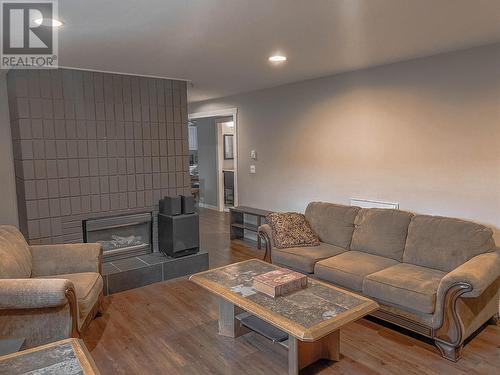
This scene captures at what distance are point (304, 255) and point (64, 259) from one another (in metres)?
2.18

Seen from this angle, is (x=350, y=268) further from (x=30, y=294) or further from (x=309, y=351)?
(x=30, y=294)

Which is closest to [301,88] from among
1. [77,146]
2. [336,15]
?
[336,15]

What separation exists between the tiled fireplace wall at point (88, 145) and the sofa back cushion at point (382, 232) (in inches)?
92.5

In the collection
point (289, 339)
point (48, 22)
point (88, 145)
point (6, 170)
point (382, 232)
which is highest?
point (48, 22)

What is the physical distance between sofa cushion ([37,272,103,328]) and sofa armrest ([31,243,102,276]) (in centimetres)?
7

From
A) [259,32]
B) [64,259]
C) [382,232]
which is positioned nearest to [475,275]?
[382,232]

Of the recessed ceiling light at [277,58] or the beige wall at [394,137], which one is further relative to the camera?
the recessed ceiling light at [277,58]

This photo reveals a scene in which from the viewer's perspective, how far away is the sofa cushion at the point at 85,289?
2691 mm

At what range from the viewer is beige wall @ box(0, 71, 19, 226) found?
398 centimetres

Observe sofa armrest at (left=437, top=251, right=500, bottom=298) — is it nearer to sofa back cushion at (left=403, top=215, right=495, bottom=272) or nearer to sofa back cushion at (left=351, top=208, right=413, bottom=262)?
sofa back cushion at (left=403, top=215, right=495, bottom=272)

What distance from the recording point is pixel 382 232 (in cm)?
353

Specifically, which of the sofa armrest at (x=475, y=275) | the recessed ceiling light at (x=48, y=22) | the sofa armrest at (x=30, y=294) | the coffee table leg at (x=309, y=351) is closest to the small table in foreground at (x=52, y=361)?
the sofa armrest at (x=30, y=294)

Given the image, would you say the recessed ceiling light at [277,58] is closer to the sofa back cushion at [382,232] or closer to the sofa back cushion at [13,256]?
the sofa back cushion at [382,232]

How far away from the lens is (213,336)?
9.47ft
